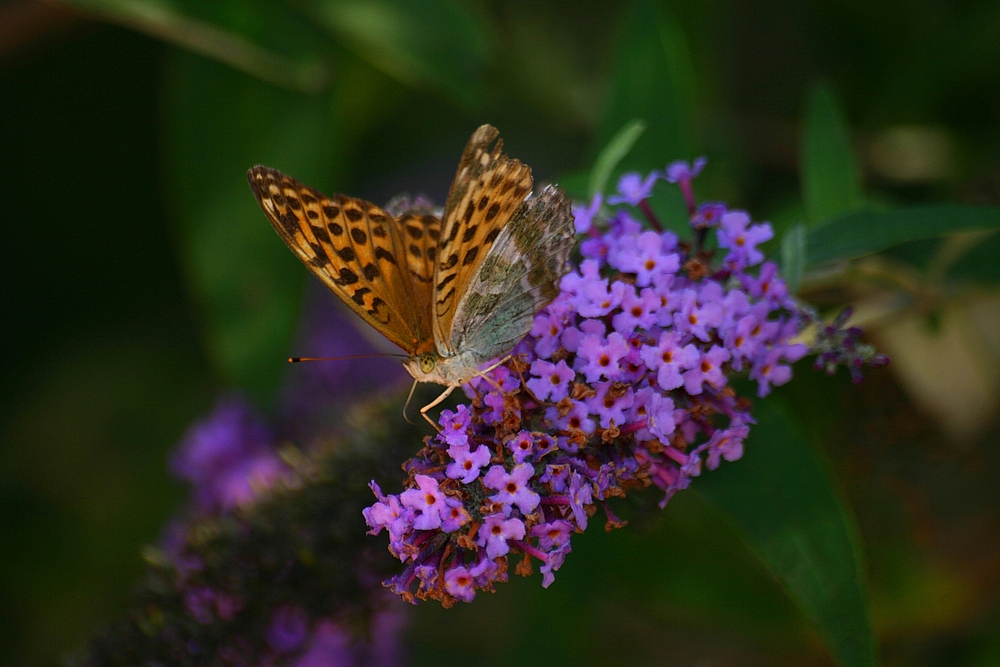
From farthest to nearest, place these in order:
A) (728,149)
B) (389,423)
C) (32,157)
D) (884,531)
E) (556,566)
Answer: (32,157) → (728,149) → (884,531) → (389,423) → (556,566)

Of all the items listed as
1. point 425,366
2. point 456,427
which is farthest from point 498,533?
point 425,366

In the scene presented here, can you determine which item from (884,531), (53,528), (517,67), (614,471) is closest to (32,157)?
(53,528)

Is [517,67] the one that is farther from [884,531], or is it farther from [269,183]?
[884,531]

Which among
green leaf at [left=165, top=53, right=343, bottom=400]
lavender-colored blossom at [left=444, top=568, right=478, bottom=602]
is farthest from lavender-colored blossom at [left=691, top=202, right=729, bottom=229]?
green leaf at [left=165, top=53, right=343, bottom=400]

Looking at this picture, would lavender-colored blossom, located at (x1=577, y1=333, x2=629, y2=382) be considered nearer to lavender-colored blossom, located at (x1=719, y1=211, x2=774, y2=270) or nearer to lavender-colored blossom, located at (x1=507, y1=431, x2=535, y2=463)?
lavender-colored blossom, located at (x1=507, y1=431, x2=535, y2=463)

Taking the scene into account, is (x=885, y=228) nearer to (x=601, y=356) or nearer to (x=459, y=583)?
(x=601, y=356)

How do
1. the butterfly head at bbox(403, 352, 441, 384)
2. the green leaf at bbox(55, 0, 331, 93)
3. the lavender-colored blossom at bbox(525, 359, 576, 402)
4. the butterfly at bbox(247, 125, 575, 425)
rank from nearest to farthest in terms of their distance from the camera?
the lavender-colored blossom at bbox(525, 359, 576, 402), the butterfly at bbox(247, 125, 575, 425), the butterfly head at bbox(403, 352, 441, 384), the green leaf at bbox(55, 0, 331, 93)
